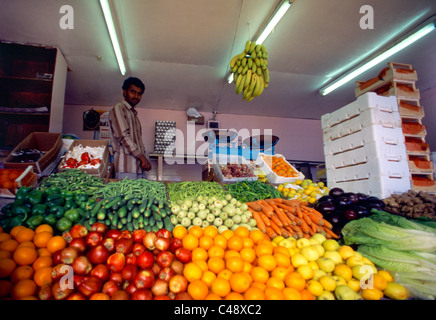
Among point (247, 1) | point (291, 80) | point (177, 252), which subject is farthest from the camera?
point (291, 80)

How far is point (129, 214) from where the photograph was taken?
2102 millimetres

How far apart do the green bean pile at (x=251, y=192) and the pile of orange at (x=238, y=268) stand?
111 centimetres

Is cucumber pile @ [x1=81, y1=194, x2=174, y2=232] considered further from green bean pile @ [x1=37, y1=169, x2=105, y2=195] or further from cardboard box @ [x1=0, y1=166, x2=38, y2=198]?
cardboard box @ [x1=0, y1=166, x2=38, y2=198]

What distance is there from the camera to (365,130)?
3.46m

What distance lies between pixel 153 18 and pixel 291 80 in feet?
13.6

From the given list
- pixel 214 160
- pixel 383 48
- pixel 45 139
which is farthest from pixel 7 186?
pixel 383 48

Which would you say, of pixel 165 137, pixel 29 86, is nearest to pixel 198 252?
pixel 29 86

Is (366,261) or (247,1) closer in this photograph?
(366,261)

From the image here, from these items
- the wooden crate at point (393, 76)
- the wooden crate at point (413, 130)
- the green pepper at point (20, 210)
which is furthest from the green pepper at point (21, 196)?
the wooden crate at point (393, 76)

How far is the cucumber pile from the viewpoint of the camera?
2.03 meters

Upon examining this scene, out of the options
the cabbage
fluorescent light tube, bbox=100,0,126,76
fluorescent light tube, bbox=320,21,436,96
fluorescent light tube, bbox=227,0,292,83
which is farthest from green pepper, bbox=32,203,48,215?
fluorescent light tube, bbox=320,21,436,96

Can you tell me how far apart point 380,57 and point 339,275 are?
5.75 m

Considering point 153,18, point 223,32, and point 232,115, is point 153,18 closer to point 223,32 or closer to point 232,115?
point 223,32

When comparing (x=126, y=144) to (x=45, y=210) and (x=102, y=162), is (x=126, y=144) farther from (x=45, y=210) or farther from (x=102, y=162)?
(x=45, y=210)
